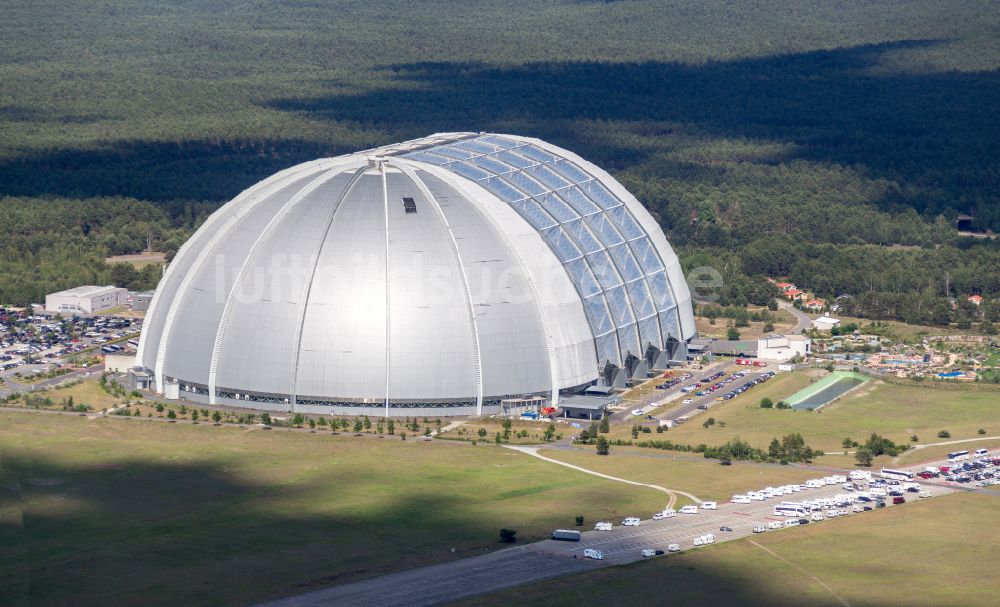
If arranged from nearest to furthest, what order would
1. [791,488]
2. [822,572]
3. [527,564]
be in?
[822,572]
[527,564]
[791,488]

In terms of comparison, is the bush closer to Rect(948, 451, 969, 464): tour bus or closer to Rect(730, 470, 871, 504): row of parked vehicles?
Rect(730, 470, 871, 504): row of parked vehicles

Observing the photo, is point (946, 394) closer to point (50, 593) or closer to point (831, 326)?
point (831, 326)

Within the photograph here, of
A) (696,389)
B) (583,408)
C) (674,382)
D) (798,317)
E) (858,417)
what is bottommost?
(858,417)

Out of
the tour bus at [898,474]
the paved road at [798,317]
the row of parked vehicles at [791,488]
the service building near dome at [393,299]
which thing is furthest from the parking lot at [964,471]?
the paved road at [798,317]

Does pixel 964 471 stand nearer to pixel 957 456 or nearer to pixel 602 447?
pixel 957 456

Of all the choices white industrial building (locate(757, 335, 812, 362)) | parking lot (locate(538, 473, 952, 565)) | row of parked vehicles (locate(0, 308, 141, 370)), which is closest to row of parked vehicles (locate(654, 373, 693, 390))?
white industrial building (locate(757, 335, 812, 362))

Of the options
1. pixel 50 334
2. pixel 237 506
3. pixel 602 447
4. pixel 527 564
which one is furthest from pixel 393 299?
pixel 50 334

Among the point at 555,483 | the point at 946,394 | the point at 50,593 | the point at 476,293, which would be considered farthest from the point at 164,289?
the point at 946,394
